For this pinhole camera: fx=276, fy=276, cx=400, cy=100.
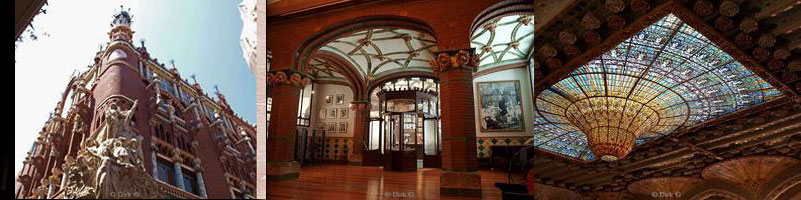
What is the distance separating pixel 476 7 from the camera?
4.46 feet

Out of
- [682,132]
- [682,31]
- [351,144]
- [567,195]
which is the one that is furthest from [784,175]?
[351,144]

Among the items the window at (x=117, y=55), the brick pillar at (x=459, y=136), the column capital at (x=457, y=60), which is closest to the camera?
Answer: the window at (x=117, y=55)

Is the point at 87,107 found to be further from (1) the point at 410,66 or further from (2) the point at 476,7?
(2) the point at 476,7

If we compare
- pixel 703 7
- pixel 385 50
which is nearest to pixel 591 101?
pixel 703 7

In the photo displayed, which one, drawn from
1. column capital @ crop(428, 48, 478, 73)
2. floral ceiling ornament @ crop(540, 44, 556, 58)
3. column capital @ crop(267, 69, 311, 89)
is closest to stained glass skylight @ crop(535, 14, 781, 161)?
floral ceiling ornament @ crop(540, 44, 556, 58)

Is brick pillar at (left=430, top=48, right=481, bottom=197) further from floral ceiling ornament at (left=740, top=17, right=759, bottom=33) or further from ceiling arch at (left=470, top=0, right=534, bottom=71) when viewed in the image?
→ floral ceiling ornament at (left=740, top=17, right=759, bottom=33)

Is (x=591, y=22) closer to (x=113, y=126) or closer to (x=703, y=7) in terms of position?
(x=703, y=7)

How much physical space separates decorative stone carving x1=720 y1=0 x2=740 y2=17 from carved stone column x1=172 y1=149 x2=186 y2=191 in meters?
1.86

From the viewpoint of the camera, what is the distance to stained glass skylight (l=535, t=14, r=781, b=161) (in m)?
1.06

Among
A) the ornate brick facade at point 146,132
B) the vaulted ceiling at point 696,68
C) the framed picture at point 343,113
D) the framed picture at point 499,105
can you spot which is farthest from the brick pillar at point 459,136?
the ornate brick facade at point 146,132

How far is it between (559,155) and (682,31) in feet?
2.14

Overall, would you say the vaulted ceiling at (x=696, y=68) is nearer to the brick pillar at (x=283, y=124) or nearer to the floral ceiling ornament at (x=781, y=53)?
the floral ceiling ornament at (x=781, y=53)

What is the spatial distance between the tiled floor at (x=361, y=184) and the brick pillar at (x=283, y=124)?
5 centimetres

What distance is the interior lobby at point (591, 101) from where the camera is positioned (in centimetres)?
104
